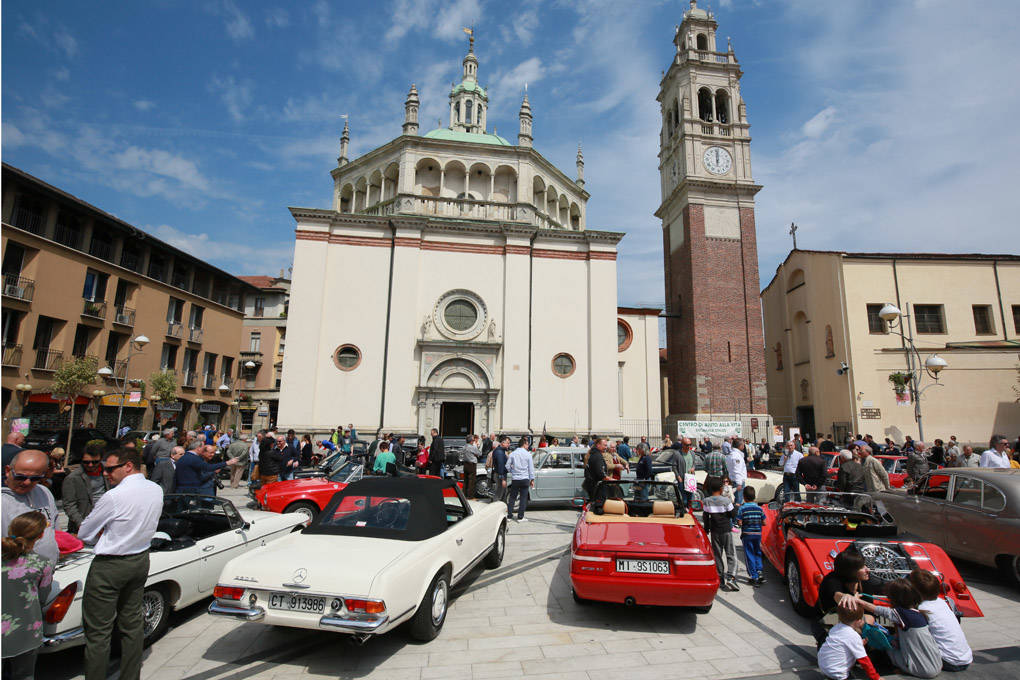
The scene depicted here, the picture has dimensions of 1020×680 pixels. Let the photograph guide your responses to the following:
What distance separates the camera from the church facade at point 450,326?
69.3ft

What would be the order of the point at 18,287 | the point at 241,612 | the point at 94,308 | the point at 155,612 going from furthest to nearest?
1. the point at 94,308
2. the point at 18,287
3. the point at 155,612
4. the point at 241,612

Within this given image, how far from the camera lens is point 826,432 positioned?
2412 centimetres

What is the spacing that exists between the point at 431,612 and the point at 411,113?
2619 cm

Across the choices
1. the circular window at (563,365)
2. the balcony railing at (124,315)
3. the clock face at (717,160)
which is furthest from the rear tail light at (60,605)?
the clock face at (717,160)

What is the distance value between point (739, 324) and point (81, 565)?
2620 centimetres

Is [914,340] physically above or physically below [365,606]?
above

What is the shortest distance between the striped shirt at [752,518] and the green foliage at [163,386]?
27.2 meters

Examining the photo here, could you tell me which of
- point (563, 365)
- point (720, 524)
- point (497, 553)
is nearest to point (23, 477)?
point (497, 553)

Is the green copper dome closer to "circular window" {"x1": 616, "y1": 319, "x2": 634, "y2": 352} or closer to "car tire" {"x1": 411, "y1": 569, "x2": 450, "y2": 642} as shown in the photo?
"circular window" {"x1": 616, "y1": 319, "x2": 634, "y2": 352}

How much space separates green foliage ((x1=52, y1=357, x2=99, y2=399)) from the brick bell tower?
86.3 ft

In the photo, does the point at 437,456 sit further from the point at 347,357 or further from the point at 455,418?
the point at 455,418

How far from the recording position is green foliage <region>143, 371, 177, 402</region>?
24.9 m

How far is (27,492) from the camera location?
4.00m

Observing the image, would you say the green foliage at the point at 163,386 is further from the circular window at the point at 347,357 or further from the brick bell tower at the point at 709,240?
the brick bell tower at the point at 709,240
